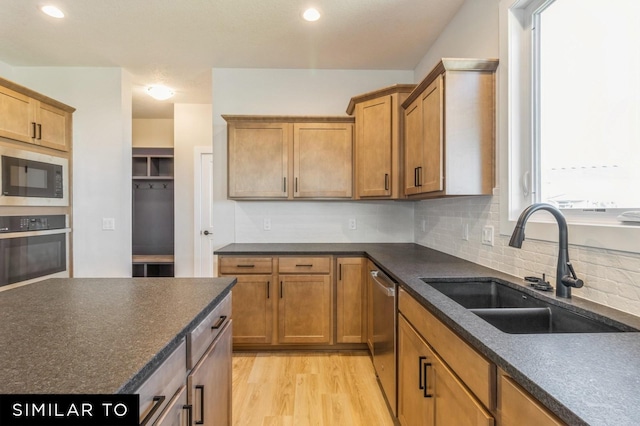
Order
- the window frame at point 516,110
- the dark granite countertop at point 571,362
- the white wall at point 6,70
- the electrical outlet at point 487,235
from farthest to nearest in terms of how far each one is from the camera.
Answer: the white wall at point 6,70 → the electrical outlet at point 487,235 → the window frame at point 516,110 → the dark granite countertop at point 571,362

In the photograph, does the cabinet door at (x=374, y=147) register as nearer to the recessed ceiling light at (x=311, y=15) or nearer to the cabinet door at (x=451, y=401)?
the recessed ceiling light at (x=311, y=15)

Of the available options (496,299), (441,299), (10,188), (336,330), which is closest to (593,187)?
(496,299)

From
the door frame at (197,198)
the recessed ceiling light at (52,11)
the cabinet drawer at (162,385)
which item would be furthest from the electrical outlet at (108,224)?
the cabinet drawer at (162,385)

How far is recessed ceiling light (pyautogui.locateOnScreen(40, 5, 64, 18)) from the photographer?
7.67 feet

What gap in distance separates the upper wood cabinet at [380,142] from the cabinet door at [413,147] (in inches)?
3.7

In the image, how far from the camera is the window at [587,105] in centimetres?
121

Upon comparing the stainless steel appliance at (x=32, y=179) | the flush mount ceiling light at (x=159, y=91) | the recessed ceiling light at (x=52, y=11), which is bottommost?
the stainless steel appliance at (x=32, y=179)

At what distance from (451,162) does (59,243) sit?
354 cm

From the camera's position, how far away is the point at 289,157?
3045 millimetres

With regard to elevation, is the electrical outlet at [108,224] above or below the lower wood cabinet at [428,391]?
above

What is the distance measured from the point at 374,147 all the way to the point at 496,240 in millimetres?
1329

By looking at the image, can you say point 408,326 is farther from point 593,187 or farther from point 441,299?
point 593,187

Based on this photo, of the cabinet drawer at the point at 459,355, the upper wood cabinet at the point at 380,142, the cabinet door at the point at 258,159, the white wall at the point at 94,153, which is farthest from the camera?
the white wall at the point at 94,153

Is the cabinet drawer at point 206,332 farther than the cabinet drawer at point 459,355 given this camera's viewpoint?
Yes
